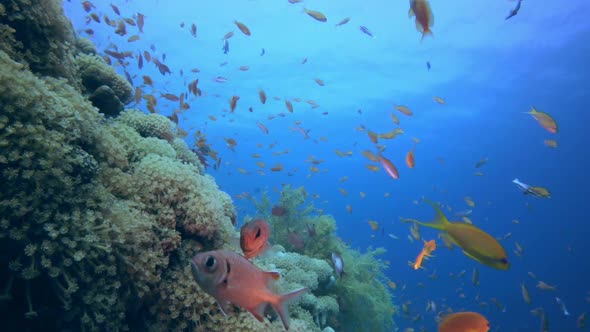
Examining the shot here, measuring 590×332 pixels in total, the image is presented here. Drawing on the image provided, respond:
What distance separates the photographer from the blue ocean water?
942 inches

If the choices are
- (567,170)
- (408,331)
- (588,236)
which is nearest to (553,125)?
(408,331)

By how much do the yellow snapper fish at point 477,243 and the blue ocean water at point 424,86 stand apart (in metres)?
11.8

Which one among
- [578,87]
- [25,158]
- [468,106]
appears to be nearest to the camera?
[25,158]

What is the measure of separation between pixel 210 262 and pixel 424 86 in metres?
37.6

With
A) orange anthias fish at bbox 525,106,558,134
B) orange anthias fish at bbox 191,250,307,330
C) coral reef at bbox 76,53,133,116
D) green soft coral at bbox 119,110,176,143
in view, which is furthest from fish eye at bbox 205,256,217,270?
orange anthias fish at bbox 525,106,558,134

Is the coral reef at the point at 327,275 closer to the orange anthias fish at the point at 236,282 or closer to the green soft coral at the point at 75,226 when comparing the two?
the green soft coral at the point at 75,226

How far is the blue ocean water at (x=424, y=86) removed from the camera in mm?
23938

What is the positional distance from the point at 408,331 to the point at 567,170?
225 feet

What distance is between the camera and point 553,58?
2838 cm

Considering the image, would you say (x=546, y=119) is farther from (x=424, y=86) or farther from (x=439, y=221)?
(x=424, y=86)

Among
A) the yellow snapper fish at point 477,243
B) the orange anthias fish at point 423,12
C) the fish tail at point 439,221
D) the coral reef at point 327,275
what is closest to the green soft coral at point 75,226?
the fish tail at point 439,221

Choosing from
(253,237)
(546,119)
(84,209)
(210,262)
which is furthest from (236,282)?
(546,119)

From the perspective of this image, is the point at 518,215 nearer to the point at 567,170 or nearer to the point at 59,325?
the point at 567,170

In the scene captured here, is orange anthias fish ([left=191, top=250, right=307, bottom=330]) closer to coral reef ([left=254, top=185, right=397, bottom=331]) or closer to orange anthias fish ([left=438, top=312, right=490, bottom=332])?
orange anthias fish ([left=438, top=312, right=490, bottom=332])
